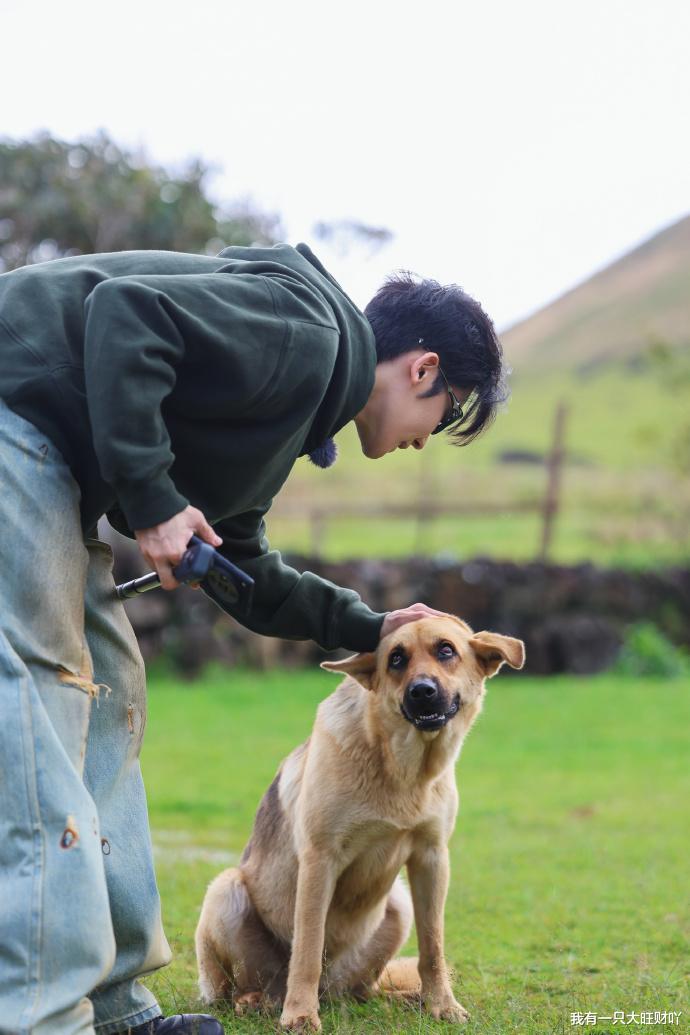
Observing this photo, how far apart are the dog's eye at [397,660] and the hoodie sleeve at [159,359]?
129 centimetres

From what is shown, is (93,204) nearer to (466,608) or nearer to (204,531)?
(466,608)

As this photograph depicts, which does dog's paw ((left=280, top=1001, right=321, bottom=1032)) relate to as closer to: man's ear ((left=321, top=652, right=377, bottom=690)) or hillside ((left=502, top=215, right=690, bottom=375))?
man's ear ((left=321, top=652, right=377, bottom=690))

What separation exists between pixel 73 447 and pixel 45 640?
0.49 metres

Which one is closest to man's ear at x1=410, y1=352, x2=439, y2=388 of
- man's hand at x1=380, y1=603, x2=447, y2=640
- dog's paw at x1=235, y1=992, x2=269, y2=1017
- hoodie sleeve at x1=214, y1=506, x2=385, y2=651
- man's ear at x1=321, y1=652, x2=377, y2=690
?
hoodie sleeve at x1=214, y1=506, x2=385, y2=651

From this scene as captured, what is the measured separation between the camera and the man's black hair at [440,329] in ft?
11.0

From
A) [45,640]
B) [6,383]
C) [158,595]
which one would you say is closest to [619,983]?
[45,640]

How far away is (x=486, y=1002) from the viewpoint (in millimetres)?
3979

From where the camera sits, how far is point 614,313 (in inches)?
2229

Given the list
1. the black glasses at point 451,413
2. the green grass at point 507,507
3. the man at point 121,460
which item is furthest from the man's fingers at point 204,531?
the green grass at point 507,507

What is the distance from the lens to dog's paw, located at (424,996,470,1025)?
12.4ft

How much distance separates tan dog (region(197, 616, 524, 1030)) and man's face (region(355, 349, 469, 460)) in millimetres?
768

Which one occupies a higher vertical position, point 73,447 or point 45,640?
point 73,447

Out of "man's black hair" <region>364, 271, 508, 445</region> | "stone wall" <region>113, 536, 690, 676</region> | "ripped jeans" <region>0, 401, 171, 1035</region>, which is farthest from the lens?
"stone wall" <region>113, 536, 690, 676</region>

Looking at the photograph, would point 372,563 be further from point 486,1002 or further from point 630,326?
point 630,326
